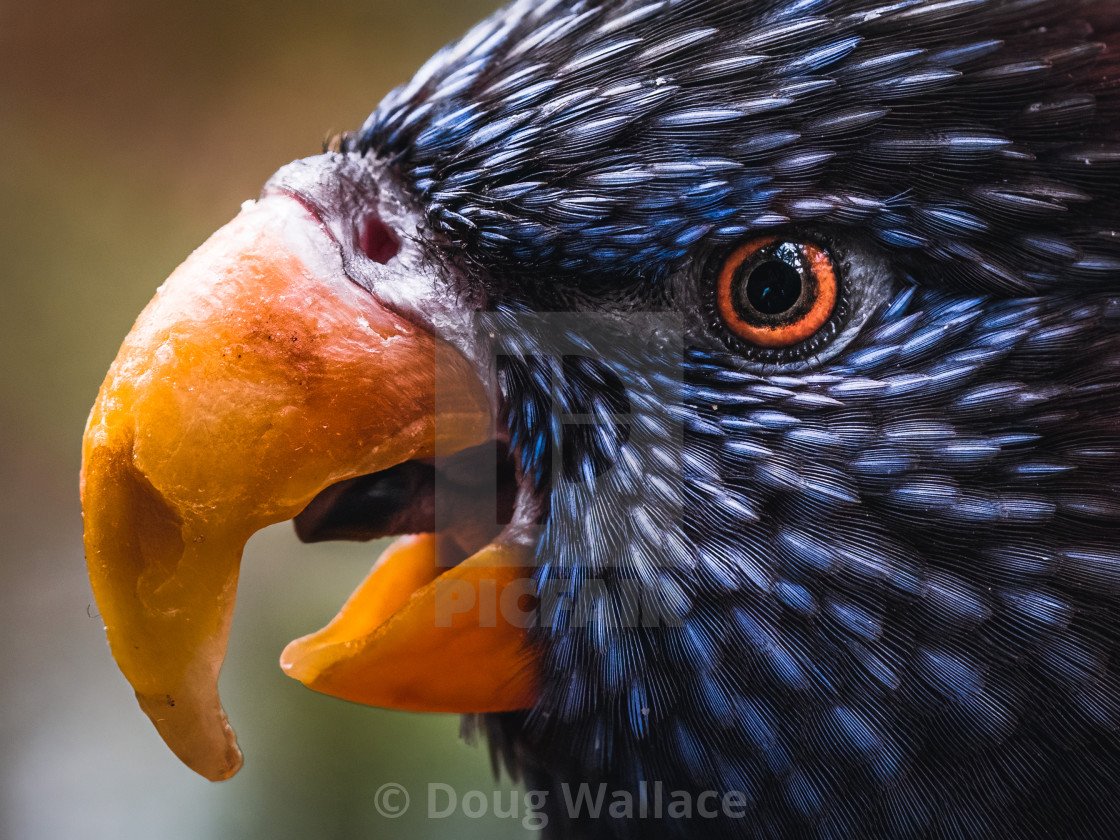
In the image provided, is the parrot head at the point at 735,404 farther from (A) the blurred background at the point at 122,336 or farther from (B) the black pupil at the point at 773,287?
(A) the blurred background at the point at 122,336

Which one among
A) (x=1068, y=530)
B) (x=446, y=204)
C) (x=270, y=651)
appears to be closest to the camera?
(x=1068, y=530)

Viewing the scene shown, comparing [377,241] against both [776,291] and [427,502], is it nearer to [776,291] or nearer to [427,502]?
[427,502]

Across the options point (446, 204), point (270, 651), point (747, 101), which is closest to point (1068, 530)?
point (747, 101)

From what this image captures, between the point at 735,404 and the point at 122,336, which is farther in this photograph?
the point at 122,336

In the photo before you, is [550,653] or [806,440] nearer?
[806,440]

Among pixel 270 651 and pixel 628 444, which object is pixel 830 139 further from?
pixel 270 651

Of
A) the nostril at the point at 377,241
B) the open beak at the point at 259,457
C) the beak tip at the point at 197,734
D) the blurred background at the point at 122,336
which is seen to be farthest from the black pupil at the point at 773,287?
the blurred background at the point at 122,336

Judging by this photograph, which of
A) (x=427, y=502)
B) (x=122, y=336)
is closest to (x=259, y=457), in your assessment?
(x=427, y=502)

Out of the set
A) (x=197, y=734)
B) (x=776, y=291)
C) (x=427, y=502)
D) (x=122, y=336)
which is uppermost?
(x=122, y=336)
